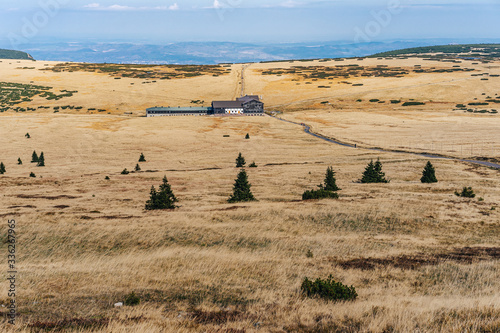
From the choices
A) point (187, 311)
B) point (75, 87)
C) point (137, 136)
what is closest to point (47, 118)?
point (137, 136)

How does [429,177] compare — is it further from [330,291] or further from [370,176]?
[330,291]

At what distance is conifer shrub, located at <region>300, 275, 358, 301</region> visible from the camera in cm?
1381

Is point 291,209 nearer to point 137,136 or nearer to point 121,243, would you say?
point 121,243

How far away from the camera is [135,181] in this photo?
51125 mm

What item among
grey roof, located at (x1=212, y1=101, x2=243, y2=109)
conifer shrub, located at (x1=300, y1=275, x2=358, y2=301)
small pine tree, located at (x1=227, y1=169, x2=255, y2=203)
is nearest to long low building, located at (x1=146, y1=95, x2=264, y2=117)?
grey roof, located at (x1=212, y1=101, x2=243, y2=109)

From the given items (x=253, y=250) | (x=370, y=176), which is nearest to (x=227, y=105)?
(x=370, y=176)

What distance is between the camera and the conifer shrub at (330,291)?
1381 cm

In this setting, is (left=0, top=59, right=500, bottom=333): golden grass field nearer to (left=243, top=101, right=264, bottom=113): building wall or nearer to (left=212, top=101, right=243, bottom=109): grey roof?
(left=243, top=101, right=264, bottom=113): building wall

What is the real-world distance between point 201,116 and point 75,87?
279ft

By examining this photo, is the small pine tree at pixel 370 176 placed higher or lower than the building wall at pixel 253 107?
lower

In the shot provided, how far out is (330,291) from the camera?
14.0 metres

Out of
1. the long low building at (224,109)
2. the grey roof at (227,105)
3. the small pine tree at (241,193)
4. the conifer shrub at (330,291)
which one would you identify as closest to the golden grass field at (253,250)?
the conifer shrub at (330,291)

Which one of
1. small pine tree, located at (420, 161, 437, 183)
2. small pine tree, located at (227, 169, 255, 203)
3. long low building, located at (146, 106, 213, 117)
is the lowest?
small pine tree, located at (420, 161, 437, 183)

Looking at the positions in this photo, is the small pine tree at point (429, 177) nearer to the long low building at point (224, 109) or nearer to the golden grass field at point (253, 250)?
the golden grass field at point (253, 250)
